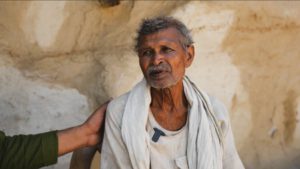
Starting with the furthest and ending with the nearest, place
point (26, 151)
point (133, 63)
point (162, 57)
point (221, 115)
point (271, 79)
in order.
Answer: point (271, 79) < point (133, 63) < point (221, 115) < point (162, 57) < point (26, 151)

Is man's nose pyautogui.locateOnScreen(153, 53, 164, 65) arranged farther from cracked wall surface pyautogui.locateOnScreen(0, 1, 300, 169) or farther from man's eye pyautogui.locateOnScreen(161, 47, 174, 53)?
cracked wall surface pyautogui.locateOnScreen(0, 1, 300, 169)

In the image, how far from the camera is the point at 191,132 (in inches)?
113

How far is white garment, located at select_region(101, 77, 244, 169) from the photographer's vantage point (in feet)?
9.23

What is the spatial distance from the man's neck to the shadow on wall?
1223mm

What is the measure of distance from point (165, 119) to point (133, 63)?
975mm

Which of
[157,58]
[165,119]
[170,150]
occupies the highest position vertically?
[157,58]

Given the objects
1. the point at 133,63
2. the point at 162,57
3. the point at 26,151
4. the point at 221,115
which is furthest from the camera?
the point at 133,63

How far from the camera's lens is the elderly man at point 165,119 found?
2.82m

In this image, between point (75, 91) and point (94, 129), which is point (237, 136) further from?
point (94, 129)

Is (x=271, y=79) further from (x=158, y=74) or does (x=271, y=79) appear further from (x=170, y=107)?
(x=158, y=74)

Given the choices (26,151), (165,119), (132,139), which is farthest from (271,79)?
(26,151)

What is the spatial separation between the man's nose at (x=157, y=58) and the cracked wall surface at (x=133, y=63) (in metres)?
1.04

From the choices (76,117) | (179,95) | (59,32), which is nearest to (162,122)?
(179,95)

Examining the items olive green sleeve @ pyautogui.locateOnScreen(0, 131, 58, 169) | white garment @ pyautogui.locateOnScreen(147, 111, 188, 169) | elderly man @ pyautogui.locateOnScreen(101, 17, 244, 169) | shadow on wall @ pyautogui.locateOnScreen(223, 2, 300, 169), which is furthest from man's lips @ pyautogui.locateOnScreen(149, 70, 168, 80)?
shadow on wall @ pyautogui.locateOnScreen(223, 2, 300, 169)
